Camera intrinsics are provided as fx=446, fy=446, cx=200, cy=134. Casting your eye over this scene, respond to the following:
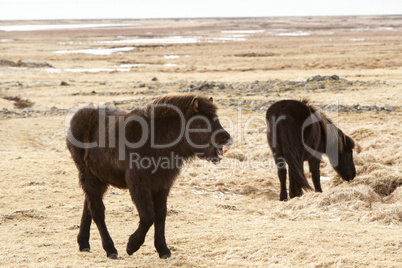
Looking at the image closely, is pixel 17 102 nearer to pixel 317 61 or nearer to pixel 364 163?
pixel 364 163

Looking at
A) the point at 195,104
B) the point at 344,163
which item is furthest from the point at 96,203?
the point at 344,163

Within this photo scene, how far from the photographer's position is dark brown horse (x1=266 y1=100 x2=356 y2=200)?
7.85m

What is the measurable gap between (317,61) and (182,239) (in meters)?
31.0

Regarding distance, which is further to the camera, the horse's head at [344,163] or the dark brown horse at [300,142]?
the horse's head at [344,163]

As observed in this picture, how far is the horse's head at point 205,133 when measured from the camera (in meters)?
4.85

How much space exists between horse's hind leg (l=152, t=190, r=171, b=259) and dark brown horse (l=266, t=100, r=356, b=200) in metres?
3.27

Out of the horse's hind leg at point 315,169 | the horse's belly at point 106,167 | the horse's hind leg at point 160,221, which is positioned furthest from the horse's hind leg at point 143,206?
the horse's hind leg at point 315,169

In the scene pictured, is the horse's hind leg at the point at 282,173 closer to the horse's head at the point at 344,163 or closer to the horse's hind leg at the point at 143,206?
the horse's head at the point at 344,163

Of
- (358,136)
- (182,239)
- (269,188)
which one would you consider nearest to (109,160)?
(182,239)

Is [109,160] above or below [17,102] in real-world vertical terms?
above

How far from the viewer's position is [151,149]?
195 inches

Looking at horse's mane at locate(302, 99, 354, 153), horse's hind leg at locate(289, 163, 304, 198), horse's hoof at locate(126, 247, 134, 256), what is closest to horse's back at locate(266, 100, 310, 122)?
horse's mane at locate(302, 99, 354, 153)

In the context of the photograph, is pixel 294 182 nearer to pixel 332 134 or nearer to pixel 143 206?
pixel 332 134

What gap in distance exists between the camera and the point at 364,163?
997cm
